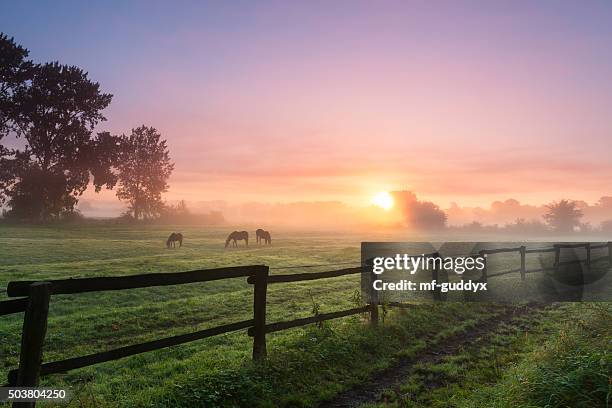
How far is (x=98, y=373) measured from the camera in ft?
29.2

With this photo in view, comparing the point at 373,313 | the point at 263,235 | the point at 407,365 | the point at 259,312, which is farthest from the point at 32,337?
the point at 263,235

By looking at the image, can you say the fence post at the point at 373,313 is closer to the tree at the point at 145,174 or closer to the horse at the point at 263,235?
the horse at the point at 263,235

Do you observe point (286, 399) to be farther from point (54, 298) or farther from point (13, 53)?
point (13, 53)

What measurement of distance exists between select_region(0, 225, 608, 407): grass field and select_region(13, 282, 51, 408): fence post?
0.75 meters

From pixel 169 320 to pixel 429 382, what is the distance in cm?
866

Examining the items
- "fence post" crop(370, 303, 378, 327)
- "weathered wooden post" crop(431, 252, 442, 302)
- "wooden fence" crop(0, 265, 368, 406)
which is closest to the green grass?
"fence post" crop(370, 303, 378, 327)

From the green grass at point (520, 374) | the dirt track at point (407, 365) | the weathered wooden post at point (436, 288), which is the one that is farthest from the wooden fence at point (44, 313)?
the weathered wooden post at point (436, 288)

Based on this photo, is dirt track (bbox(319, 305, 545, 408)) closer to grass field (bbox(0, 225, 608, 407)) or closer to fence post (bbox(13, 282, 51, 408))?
grass field (bbox(0, 225, 608, 407))

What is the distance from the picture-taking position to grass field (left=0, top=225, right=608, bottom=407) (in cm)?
701

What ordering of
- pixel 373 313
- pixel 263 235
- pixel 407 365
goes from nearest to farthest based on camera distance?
pixel 407 365
pixel 373 313
pixel 263 235

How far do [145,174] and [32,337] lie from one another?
233 ft

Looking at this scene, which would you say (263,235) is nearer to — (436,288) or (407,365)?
(436,288)

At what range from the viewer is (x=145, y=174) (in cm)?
7169

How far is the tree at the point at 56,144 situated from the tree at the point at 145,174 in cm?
1120
